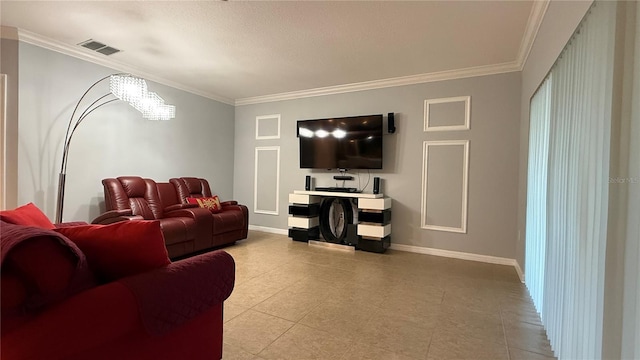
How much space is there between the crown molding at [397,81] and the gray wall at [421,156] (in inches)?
2.6

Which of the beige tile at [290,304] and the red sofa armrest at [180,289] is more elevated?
the red sofa armrest at [180,289]

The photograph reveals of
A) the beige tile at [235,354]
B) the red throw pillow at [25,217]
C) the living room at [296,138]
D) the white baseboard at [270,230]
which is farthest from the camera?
the white baseboard at [270,230]

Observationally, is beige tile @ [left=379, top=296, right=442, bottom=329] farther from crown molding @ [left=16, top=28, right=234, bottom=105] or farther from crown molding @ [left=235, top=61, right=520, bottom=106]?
crown molding @ [left=16, top=28, right=234, bottom=105]

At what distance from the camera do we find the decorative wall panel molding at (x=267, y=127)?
536cm

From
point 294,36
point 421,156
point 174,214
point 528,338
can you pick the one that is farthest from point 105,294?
point 421,156

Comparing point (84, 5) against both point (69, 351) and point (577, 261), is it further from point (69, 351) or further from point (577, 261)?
point (577, 261)

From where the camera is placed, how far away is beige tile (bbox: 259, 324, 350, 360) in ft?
5.76

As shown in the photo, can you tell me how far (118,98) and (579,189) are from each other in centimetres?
444

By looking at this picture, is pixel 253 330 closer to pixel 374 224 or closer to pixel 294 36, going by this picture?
pixel 374 224

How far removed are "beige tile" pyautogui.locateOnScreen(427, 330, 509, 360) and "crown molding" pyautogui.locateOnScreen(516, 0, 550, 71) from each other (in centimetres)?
257

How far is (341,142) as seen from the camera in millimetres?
4555

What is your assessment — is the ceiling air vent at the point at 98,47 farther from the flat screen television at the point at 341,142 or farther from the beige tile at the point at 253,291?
the beige tile at the point at 253,291

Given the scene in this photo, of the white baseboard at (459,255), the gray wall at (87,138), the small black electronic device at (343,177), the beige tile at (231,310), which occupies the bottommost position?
the beige tile at (231,310)

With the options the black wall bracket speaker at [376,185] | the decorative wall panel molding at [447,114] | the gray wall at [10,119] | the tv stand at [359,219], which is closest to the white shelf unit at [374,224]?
the tv stand at [359,219]
